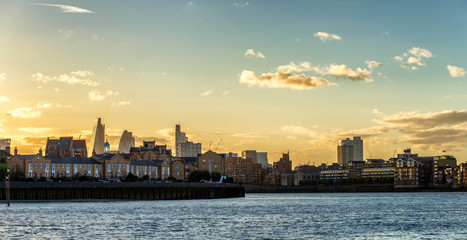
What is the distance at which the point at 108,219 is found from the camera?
98.4m

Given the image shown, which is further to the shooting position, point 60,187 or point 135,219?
point 60,187

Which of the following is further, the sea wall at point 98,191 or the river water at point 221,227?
the sea wall at point 98,191

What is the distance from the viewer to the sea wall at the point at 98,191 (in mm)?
159375

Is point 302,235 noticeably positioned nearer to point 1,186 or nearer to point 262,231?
point 262,231

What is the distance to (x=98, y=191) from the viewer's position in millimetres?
173375

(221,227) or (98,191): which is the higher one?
(98,191)

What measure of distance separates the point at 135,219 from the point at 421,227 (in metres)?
40.2

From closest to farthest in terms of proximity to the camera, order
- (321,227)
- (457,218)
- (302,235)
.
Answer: (302,235), (321,227), (457,218)

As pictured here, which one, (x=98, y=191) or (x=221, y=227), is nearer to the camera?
(x=221, y=227)

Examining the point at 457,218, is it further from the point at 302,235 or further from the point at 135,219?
the point at 135,219

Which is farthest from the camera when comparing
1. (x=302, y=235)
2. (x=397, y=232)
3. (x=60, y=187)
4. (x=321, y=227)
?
(x=60, y=187)

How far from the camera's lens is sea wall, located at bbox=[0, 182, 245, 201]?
159 m

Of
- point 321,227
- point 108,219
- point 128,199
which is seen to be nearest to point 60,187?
point 128,199

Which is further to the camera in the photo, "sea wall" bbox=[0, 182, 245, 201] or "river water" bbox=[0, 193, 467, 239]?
"sea wall" bbox=[0, 182, 245, 201]
